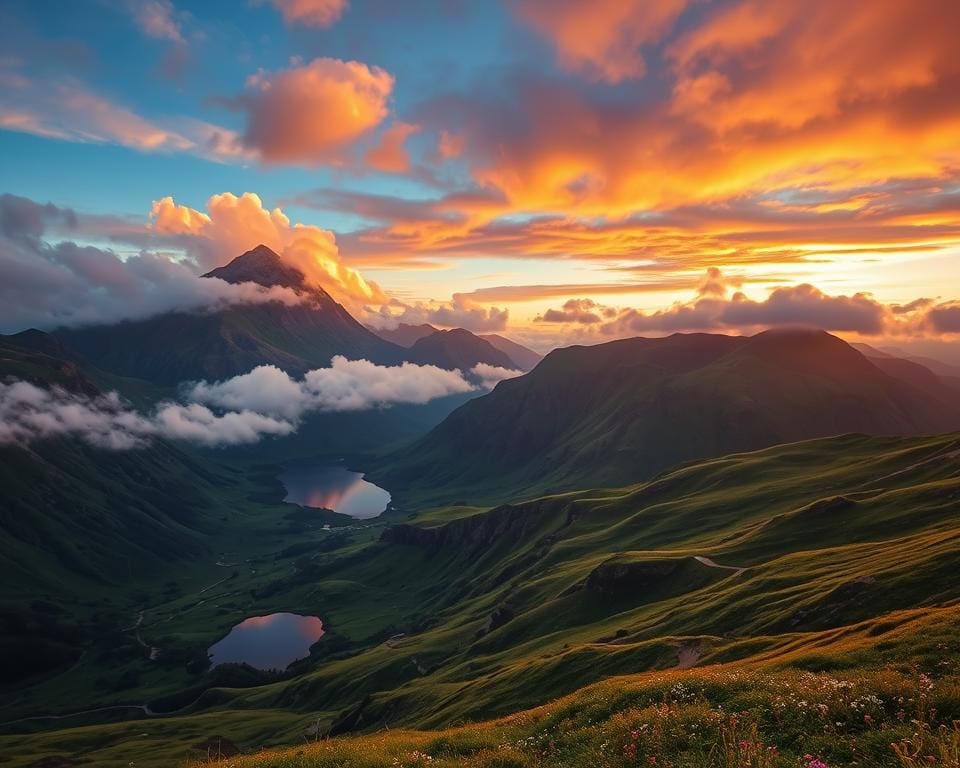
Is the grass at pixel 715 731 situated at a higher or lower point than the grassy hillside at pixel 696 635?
higher

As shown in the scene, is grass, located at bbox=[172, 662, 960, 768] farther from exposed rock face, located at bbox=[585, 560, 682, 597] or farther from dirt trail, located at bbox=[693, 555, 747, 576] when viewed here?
exposed rock face, located at bbox=[585, 560, 682, 597]

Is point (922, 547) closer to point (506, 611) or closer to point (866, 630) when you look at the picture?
point (866, 630)

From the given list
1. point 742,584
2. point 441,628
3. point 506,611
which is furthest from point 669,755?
point 441,628

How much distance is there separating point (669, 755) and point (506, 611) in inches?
5967

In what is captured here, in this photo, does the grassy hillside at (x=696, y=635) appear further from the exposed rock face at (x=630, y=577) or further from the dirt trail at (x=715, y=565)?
the dirt trail at (x=715, y=565)

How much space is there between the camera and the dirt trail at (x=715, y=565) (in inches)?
4362

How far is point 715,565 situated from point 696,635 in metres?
42.1

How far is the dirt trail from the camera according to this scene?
110800 millimetres

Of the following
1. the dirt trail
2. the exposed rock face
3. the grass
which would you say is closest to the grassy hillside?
the grass

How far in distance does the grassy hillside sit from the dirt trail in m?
1.06

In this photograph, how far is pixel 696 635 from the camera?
259 ft

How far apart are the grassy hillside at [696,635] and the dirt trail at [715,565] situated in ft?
3.47

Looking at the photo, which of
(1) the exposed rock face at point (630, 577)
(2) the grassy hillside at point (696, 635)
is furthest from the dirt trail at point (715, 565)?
(1) the exposed rock face at point (630, 577)

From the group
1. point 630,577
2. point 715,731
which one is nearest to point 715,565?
point 630,577
